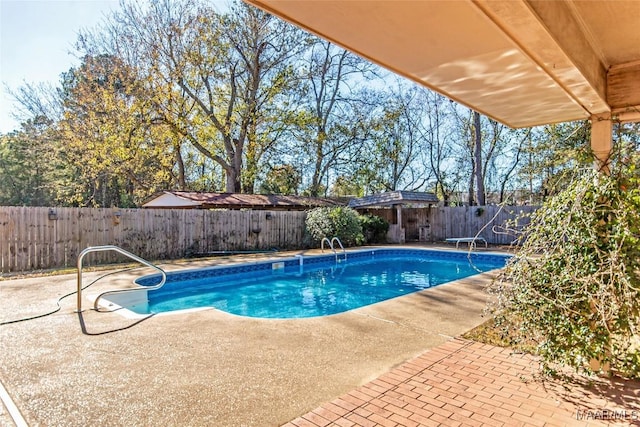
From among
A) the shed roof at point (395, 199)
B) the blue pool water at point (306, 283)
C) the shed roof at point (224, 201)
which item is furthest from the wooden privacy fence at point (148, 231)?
the blue pool water at point (306, 283)

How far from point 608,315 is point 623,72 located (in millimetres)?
2304

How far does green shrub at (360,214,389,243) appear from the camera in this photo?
664 inches

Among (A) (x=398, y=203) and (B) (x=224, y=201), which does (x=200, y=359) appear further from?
(A) (x=398, y=203)

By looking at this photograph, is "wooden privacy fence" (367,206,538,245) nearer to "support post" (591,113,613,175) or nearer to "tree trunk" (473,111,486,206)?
"tree trunk" (473,111,486,206)

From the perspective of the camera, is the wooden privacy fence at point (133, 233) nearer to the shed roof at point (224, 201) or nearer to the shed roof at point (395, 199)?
the shed roof at point (224, 201)

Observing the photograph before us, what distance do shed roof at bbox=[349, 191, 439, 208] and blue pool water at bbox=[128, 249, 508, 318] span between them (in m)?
4.07

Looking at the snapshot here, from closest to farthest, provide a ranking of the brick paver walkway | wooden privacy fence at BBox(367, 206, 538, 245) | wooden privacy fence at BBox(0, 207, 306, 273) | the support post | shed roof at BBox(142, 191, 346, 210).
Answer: the brick paver walkway → the support post → wooden privacy fence at BBox(0, 207, 306, 273) → shed roof at BBox(142, 191, 346, 210) → wooden privacy fence at BBox(367, 206, 538, 245)

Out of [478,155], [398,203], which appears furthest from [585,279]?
[478,155]

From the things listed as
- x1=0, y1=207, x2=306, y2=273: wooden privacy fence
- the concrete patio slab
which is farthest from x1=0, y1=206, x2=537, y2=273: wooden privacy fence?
the concrete patio slab

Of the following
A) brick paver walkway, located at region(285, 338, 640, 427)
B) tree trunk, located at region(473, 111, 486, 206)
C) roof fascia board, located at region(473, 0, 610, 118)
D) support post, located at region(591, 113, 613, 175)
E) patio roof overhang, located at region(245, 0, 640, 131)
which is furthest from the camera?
tree trunk, located at region(473, 111, 486, 206)

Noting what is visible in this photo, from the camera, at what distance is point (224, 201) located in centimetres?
1554

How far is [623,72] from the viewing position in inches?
135

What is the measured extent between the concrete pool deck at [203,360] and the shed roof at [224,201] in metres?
9.50

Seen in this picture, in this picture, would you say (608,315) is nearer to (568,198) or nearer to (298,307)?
(568,198)
